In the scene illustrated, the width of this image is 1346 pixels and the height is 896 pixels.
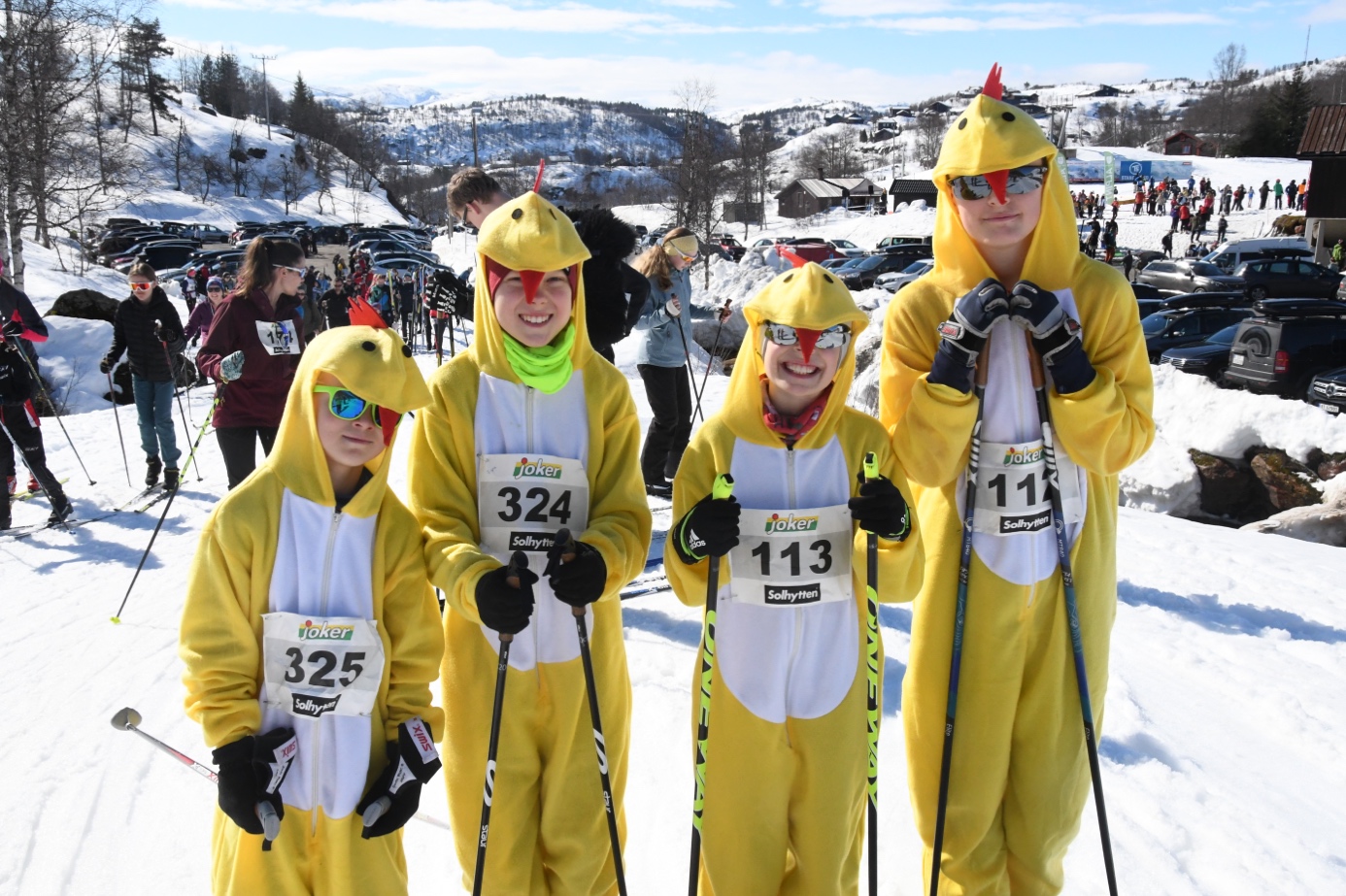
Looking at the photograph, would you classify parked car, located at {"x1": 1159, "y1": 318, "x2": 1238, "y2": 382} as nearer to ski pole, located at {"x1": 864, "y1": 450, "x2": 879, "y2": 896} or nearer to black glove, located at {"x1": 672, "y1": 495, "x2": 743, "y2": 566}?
ski pole, located at {"x1": 864, "y1": 450, "x2": 879, "y2": 896}

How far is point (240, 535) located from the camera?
7.09ft

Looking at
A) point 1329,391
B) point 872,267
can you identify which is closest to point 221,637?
point 1329,391

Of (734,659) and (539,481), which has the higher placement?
(539,481)

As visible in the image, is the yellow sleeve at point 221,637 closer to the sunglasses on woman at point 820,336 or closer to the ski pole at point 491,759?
the ski pole at point 491,759

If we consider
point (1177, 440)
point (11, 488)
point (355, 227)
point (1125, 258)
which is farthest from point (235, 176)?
point (1177, 440)

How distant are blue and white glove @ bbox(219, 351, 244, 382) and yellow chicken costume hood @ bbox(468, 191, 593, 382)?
3340 mm

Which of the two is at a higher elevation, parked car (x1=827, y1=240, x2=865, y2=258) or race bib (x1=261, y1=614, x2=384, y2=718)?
parked car (x1=827, y1=240, x2=865, y2=258)

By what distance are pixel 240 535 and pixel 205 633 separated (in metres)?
0.25

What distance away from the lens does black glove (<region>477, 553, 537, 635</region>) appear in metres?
2.10

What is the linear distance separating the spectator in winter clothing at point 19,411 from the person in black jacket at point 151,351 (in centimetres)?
65

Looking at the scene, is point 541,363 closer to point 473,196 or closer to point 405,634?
point 405,634

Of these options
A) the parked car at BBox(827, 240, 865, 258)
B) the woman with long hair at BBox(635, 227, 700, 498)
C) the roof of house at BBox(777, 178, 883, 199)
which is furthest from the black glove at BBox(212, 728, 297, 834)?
the roof of house at BBox(777, 178, 883, 199)

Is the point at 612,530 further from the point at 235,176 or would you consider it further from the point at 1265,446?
the point at 235,176

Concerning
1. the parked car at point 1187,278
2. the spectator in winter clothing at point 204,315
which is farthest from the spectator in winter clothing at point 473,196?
the parked car at point 1187,278
